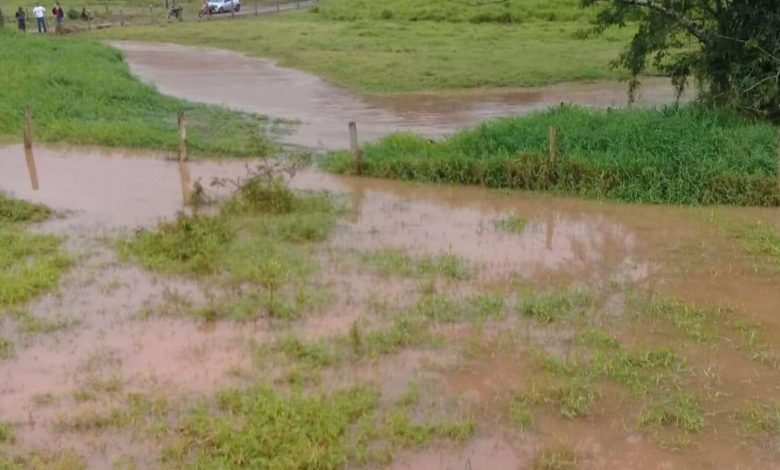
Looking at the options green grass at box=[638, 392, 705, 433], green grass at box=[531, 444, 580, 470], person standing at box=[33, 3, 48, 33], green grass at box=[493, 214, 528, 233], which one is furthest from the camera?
person standing at box=[33, 3, 48, 33]

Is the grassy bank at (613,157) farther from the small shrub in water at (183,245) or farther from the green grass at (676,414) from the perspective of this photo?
the green grass at (676,414)

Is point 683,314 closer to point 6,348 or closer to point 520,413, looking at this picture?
point 520,413

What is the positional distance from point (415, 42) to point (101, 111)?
41.3ft

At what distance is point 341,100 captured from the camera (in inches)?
814

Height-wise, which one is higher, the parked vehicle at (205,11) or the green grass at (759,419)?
the parked vehicle at (205,11)

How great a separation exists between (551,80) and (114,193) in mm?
12610

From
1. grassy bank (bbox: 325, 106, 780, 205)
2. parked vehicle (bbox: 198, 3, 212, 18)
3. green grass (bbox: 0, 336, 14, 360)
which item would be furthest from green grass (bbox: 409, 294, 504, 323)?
parked vehicle (bbox: 198, 3, 212, 18)

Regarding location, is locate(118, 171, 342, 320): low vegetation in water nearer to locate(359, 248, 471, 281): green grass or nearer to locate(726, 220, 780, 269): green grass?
locate(359, 248, 471, 281): green grass

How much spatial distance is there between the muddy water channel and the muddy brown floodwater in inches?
223

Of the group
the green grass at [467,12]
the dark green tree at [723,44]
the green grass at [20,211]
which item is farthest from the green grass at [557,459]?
the green grass at [467,12]

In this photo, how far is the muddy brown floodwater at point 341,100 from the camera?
57.8 feet

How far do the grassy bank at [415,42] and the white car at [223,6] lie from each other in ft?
13.3

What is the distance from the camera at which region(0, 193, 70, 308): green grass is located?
29.5 feet

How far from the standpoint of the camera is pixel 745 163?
12.6m
